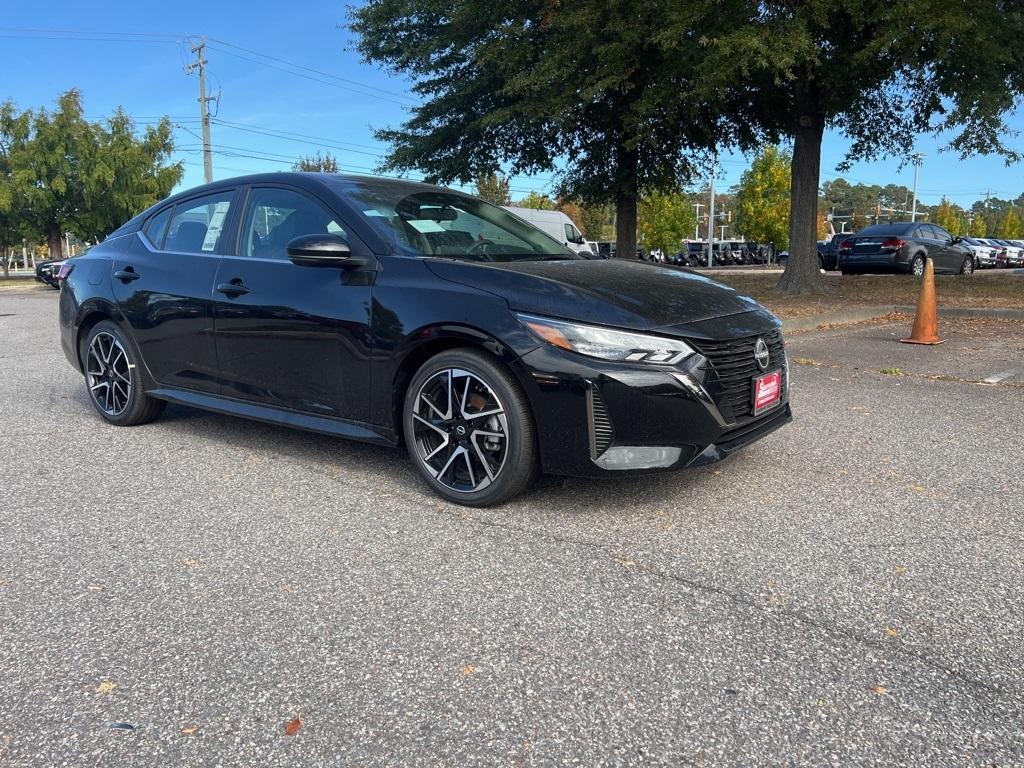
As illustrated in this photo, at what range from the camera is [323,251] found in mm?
3922

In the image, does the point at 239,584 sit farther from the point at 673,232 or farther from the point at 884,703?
the point at 673,232

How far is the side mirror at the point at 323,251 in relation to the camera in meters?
3.93

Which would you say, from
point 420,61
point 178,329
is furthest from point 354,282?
point 420,61

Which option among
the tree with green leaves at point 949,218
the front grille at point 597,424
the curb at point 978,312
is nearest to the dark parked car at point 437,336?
the front grille at point 597,424

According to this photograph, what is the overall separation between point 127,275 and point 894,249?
813 inches

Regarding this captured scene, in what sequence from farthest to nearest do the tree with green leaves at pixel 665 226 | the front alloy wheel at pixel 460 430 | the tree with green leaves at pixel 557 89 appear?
1. the tree with green leaves at pixel 665 226
2. the tree with green leaves at pixel 557 89
3. the front alloy wheel at pixel 460 430

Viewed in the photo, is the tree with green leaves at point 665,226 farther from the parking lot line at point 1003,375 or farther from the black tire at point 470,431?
the black tire at point 470,431

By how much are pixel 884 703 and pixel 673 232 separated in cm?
6424

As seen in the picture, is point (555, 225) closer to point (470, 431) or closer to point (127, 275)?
point (127, 275)

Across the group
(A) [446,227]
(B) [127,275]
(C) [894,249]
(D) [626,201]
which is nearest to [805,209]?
(D) [626,201]

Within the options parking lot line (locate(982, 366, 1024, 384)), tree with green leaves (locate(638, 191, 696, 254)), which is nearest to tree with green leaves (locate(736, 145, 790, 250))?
tree with green leaves (locate(638, 191, 696, 254))

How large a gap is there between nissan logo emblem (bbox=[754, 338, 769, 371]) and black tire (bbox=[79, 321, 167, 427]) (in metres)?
3.78

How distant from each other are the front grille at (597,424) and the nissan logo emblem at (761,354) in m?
0.90

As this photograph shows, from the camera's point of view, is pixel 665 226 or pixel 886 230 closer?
pixel 886 230
